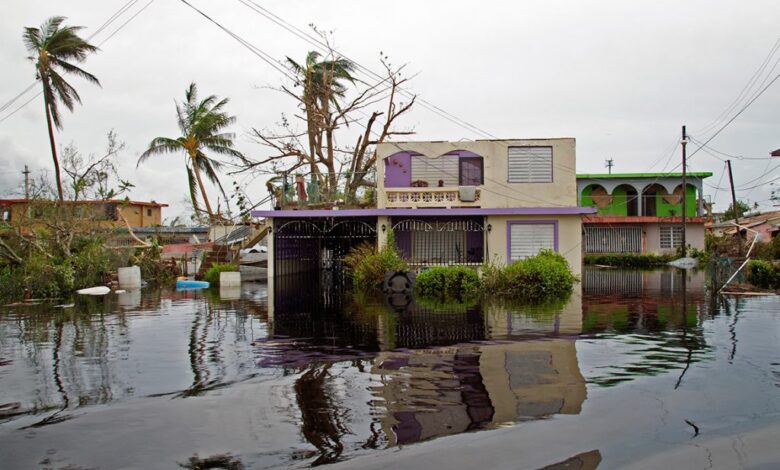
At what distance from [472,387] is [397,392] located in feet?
3.09

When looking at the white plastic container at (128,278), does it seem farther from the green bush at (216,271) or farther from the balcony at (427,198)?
the balcony at (427,198)

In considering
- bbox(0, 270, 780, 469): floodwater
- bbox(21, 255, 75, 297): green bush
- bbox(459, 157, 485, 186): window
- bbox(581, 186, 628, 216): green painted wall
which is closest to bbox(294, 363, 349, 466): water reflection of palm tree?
bbox(0, 270, 780, 469): floodwater

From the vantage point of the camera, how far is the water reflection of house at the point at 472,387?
6914mm

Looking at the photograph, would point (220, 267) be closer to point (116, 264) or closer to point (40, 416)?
point (116, 264)

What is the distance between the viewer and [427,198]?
22.8 m

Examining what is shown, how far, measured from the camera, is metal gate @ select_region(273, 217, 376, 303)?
77.8ft

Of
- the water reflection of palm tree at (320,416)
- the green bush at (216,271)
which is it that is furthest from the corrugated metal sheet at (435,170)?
the water reflection of palm tree at (320,416)

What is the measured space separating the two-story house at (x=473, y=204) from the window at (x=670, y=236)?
23306 millimetres

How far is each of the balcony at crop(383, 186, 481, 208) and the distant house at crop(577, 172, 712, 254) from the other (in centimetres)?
2128

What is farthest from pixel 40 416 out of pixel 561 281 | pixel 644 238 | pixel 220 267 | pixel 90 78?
pixel 644 238

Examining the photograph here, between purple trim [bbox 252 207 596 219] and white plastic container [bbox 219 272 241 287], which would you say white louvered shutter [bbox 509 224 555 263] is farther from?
white plastic container [bbox 219 272 241 287]

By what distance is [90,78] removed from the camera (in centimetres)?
3122

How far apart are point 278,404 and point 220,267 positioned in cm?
2039

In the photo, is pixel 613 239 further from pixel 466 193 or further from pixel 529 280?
pixel 529 280
